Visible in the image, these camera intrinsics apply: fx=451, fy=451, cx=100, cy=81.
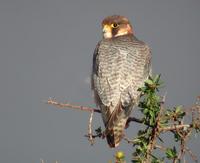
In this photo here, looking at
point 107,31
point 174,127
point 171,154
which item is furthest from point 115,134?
point 107,31

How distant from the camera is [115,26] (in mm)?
6238

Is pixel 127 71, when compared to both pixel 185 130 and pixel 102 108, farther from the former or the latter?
pixel 185 130

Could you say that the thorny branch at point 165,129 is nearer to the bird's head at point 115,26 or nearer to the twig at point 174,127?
the twig at point 174,127

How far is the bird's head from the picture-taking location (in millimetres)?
6141

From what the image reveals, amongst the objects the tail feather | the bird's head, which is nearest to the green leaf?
the tail feather

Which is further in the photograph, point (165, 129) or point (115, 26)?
point (115, 26)

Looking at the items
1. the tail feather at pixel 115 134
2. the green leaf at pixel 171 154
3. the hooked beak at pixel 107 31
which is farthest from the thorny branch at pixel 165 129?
the hooked beak at pixel 107 31

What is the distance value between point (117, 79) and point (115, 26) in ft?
5.49

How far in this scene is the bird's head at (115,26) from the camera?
614cm

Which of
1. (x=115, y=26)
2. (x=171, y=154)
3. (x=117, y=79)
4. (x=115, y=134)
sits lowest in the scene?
(x=115, y=134)

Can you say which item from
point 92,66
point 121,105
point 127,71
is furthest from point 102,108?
point 92,66

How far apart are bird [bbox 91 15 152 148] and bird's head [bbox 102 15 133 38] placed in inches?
21.3

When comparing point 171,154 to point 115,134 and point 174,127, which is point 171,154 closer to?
point 174,127

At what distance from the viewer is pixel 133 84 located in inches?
187
